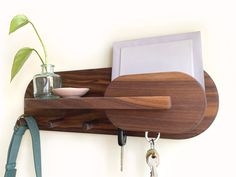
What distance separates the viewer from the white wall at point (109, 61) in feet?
1.31

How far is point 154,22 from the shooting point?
46 cm

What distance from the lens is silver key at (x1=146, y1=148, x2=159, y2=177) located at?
1.35 feet

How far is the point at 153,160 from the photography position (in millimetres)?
415

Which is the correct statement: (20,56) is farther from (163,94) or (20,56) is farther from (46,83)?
(163,94)

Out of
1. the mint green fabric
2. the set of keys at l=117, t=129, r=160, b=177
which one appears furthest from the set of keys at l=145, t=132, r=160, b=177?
the mint green fabric

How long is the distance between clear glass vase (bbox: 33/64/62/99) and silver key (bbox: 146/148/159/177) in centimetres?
23

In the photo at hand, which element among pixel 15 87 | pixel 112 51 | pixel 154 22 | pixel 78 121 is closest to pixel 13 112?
pixel 15 87

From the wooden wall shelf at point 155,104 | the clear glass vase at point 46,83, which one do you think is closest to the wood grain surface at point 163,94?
the wooden wall shelf at point 155,104

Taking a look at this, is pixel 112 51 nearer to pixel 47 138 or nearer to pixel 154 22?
pixel 154 22

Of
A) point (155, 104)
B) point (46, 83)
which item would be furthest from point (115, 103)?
point (46, 83)

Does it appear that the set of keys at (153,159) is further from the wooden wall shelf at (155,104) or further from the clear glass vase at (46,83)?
the clear glass vase at (46,83)

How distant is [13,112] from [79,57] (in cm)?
23

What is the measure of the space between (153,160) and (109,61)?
21 cm

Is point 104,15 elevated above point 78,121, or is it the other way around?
point 104,15
